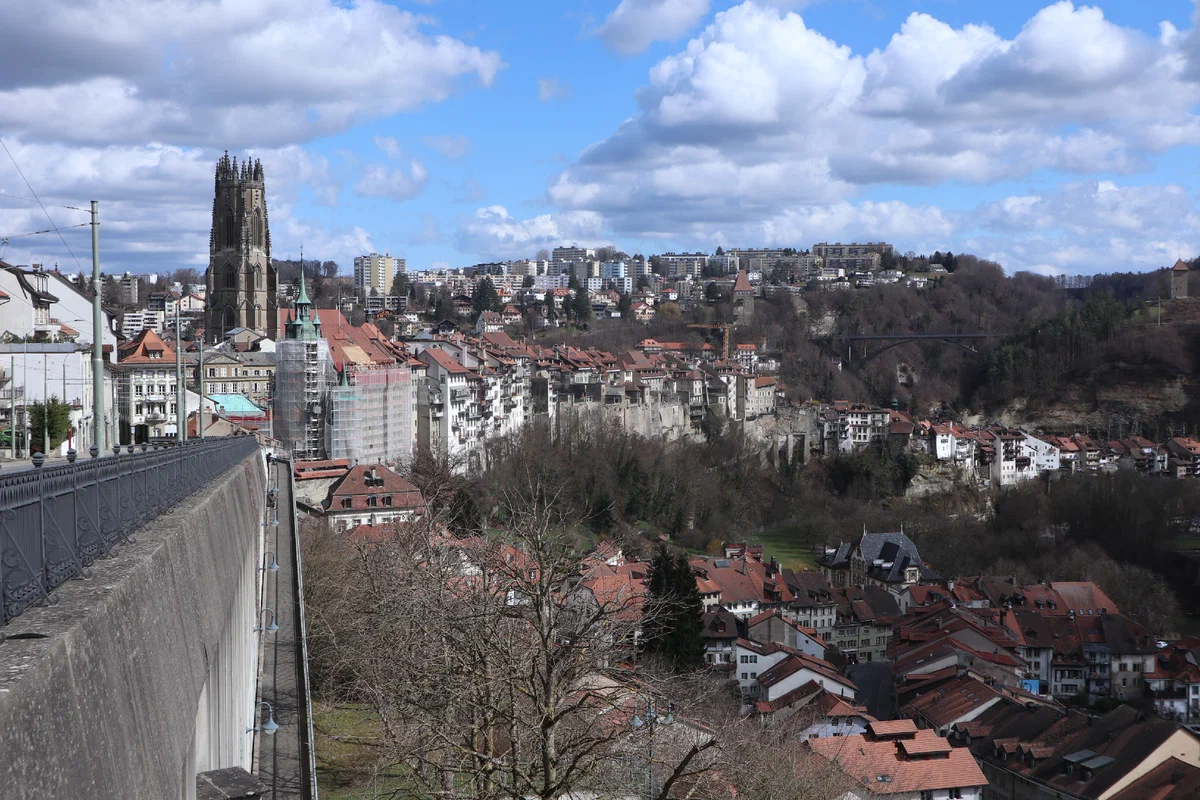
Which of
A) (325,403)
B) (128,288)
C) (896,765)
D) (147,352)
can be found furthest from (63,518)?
(128,288)

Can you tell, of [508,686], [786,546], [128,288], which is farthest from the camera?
[128,288]

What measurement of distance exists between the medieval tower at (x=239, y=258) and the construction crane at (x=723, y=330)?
50101mm

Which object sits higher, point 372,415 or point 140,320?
point 140,320

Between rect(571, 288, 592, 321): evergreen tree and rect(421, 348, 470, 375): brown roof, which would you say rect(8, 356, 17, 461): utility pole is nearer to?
rect(421, 348, 470, 375): brown roof

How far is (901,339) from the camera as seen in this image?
144 m

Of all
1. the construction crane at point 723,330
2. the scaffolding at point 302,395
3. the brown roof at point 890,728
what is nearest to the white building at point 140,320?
the construction crane at point 723,330

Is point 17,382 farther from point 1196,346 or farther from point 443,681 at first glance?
point 1196,346

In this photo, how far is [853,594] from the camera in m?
65.3

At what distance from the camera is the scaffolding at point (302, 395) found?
59.8 meters

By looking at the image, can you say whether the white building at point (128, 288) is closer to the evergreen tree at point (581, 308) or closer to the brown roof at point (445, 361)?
the evergreen tree at point (581, 308)

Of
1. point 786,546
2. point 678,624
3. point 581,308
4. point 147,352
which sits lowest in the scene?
point 786,546

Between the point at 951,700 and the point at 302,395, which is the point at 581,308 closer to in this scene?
the point at 302,395

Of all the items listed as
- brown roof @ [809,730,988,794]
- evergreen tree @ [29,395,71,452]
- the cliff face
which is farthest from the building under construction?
the cliff face

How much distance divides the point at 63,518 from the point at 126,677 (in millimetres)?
1095
